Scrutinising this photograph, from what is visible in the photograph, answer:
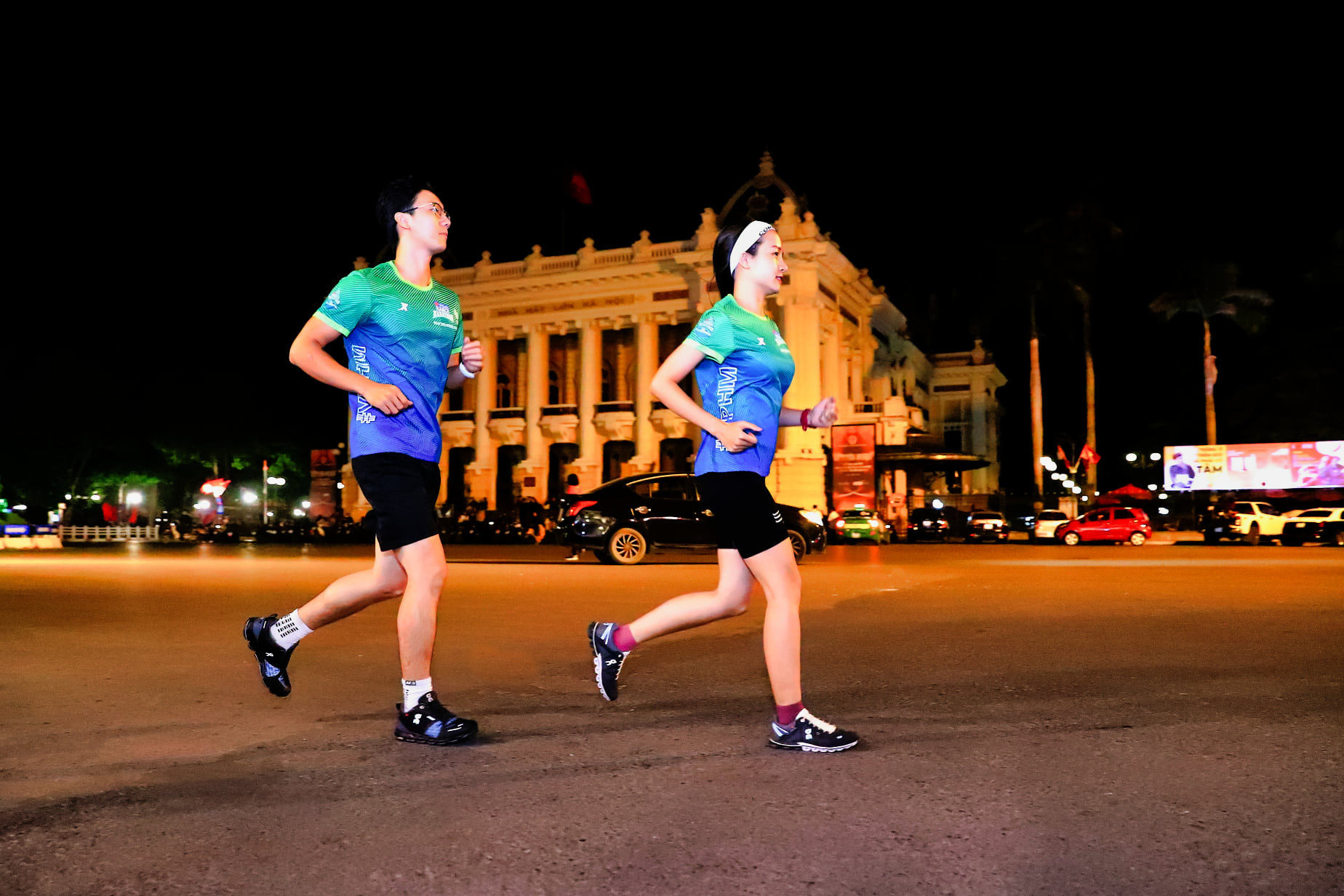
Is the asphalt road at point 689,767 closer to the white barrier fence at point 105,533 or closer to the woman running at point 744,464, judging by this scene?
the woman running at point 744,464

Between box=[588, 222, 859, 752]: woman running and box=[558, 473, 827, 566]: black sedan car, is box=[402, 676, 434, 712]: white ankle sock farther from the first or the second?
box=[558, 473, 827, 566]: black sedan car

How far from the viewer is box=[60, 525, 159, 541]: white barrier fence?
42.6 metres

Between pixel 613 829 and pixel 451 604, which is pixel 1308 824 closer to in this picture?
pixel 613 829

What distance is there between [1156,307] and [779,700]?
49587 mm

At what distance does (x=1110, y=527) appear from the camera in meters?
35.0

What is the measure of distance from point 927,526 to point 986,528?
2.74 meters

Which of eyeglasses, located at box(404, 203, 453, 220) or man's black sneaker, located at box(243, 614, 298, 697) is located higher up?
eyeglasses, located at box(404, 203, 453, 220)

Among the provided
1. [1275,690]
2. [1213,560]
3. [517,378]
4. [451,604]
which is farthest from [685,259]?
[1275,690]

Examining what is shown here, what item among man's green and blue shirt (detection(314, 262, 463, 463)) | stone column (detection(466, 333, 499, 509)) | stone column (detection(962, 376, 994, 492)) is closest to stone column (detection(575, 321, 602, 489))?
stone column (detection(466, 333, 499, 509))

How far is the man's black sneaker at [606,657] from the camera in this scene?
4.81 metres

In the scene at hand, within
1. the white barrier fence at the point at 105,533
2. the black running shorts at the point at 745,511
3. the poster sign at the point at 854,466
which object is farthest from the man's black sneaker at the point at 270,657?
the white barrier fence at the point at 105,533

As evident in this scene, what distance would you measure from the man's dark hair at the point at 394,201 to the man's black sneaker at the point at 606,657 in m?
1.86

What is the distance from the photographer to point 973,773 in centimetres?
381

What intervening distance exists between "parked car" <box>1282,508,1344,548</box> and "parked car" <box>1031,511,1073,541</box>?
636 cm
